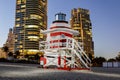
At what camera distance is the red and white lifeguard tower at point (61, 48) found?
3366 centimetres

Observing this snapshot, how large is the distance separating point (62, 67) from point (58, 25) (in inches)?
241

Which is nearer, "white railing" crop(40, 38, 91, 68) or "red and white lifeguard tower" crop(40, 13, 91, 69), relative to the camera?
"white railing" crop(40, 38, 91, 68)

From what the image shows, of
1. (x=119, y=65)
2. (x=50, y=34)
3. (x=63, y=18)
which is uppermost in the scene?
(x=63, y=18)

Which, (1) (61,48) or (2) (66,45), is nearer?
(2) (66,45)

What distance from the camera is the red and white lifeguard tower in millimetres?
33656

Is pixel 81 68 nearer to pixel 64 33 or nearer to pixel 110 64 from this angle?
pixel 64 33

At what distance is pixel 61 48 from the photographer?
33031 mm

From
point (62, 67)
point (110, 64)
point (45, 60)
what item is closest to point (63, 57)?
point (62, 67)

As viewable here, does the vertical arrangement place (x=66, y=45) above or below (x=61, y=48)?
above

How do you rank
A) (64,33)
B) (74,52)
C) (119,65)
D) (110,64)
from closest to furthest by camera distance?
(74,52) → (64,33) → (119,65) → (110,64)

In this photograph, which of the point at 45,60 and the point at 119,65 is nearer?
the point at 45,60

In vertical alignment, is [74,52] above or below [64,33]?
below

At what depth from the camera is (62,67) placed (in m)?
34.4

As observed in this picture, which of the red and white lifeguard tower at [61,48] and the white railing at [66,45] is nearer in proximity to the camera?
the white railing at [66,45]
